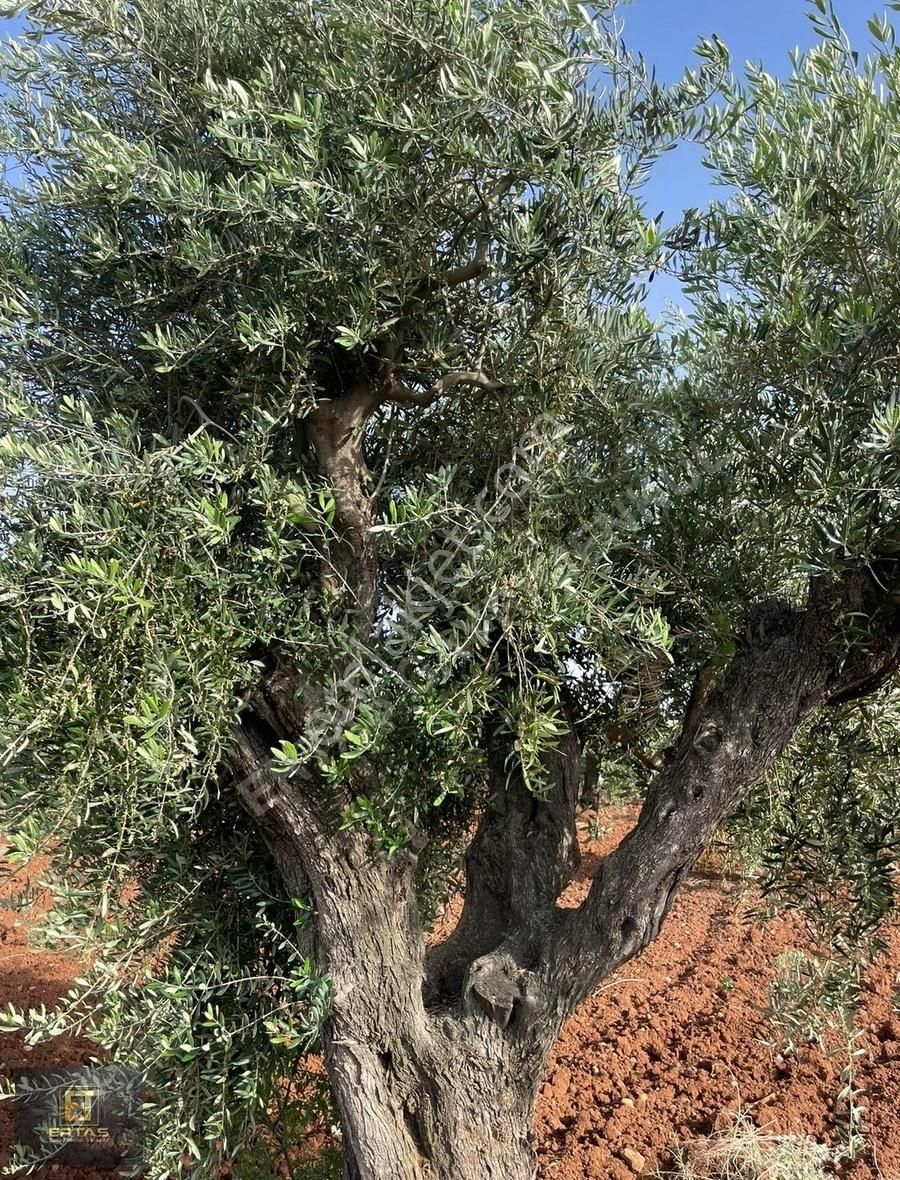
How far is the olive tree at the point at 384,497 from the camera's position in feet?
9.10

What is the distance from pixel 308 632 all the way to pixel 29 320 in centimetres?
144

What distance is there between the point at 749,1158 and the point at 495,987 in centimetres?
220

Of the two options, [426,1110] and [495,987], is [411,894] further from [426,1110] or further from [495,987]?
[426,1110]

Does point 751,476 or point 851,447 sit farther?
point 751,476

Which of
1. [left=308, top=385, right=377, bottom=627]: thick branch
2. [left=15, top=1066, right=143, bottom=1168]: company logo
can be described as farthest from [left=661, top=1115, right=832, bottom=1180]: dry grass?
[left=308, top=385, right=377, bottom=627]: thick branch

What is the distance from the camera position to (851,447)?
117 inches

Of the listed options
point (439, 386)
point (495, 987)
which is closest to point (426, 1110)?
point (495, 987)

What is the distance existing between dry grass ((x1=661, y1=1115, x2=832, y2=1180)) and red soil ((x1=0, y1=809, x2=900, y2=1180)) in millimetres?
178

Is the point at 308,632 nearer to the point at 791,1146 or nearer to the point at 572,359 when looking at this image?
the point at 572,359

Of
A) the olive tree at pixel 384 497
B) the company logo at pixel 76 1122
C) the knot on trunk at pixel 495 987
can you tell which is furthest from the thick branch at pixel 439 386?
the company logo at pixel 76 1122

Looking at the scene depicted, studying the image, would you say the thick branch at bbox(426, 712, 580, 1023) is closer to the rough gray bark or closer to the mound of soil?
the rough gray bark

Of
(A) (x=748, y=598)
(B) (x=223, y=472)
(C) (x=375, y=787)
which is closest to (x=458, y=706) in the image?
(C) (x=375, y=787)

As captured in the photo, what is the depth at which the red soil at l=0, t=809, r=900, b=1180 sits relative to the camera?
5012mm

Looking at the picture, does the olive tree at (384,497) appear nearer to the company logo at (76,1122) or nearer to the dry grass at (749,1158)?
the company logo at (76,1122)
